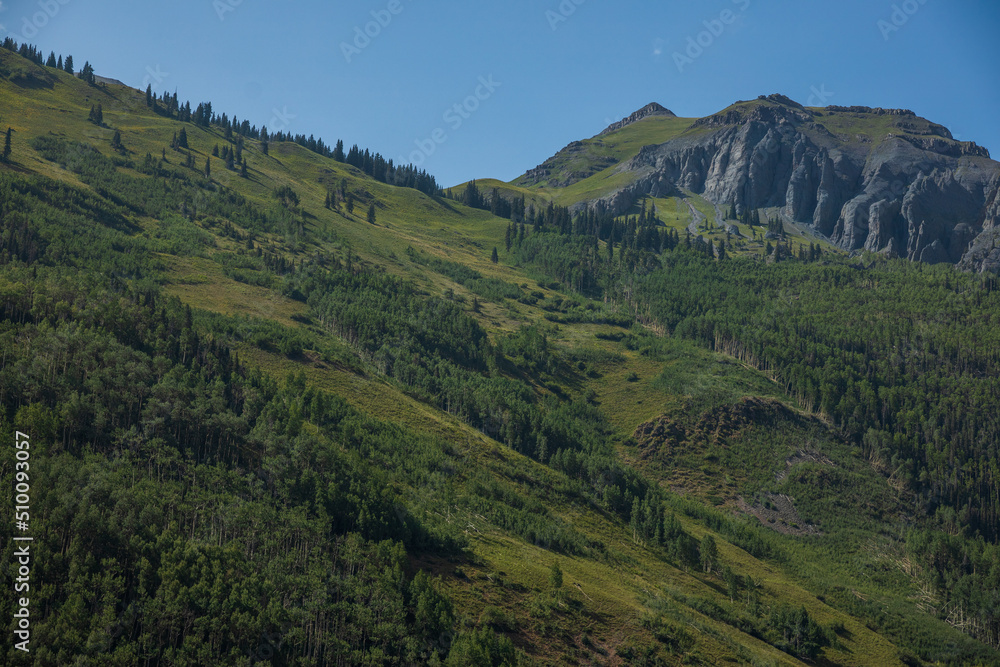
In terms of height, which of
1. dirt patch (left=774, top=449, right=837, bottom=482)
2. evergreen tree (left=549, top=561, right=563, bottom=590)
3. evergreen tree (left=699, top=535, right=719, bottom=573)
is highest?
dirt patch (left=774, top=449, right=837, bottom=482)

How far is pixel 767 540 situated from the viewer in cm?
14050

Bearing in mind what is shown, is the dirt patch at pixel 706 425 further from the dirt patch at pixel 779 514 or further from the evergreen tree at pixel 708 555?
the evergreen tree at pixel 708 555

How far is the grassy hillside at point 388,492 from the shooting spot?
69938 millimetres

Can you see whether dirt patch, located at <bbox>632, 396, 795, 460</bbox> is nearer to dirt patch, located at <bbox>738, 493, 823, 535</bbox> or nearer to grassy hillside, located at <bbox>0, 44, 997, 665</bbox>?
grassy hillside, located at <bbox>0, 44, 997, 665</bbox>

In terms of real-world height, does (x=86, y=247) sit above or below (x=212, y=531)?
above

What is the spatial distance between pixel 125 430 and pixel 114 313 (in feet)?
105

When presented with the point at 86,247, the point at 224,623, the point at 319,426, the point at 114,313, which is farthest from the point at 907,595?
the point at 86,247

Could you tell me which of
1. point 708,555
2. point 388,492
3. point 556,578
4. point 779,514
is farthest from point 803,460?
point 388,492

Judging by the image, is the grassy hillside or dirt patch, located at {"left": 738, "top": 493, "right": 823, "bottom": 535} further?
dirt patch, located at {"left": 738, "top": 493, "right": 823, "bottom": 535}

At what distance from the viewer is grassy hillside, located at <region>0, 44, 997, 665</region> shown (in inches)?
2753

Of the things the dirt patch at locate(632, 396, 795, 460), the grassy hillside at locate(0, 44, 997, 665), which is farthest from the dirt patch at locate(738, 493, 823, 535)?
the dirt patch at locate(632, 396, 795, 460)

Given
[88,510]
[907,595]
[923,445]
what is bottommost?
[907,595]

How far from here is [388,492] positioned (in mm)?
98062

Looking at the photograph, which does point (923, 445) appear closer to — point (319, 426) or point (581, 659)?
point (581, 659)
